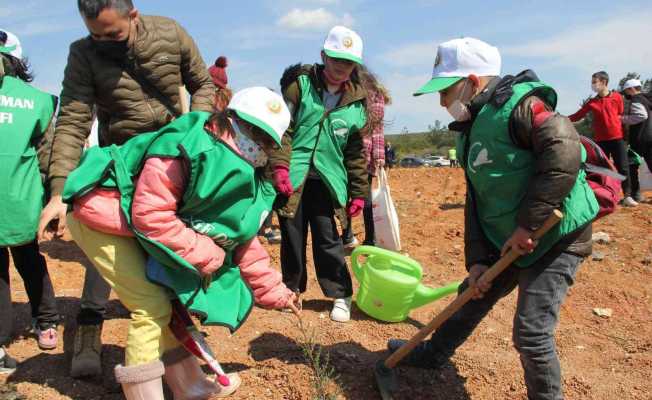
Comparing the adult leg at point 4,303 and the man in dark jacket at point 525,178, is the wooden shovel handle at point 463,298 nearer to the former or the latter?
the man in dark jacket at point 525,178

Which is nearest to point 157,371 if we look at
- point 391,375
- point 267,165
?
point 267,165

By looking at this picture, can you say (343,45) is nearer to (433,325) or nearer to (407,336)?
(433,325)

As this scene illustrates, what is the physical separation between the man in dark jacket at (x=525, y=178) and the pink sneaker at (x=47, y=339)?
2.26m

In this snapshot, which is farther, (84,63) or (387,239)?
(387,239)

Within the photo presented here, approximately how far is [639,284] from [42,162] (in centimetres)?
427

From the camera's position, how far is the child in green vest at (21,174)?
3.04 metres

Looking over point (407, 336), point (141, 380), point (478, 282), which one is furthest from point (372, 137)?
point (141, 380)

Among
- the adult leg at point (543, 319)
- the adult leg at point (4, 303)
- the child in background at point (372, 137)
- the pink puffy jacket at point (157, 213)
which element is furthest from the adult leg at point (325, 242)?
the adult leg at point (4, 303)

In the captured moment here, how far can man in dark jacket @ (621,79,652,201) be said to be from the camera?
785cm

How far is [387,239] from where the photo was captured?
543 centimetres

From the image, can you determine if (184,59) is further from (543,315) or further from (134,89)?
(543,315)

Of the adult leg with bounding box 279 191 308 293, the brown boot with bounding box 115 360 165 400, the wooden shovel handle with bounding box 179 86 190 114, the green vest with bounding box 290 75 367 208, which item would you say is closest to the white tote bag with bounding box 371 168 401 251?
the adult leg with bounding box 279 191 308 293

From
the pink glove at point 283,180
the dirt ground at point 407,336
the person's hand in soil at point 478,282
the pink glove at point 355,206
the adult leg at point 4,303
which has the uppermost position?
the pink glove at point 283,180

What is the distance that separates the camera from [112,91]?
285cm
